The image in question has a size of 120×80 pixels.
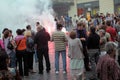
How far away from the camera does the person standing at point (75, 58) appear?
41.2 ft

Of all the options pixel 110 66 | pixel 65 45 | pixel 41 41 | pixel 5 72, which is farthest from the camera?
pixel 41 41

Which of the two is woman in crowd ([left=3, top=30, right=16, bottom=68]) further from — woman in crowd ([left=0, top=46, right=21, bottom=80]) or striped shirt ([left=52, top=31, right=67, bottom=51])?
woman in crowd ([left=0, top=46, right=21, bottom=80])

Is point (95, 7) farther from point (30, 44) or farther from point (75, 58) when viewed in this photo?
point (75, 58)

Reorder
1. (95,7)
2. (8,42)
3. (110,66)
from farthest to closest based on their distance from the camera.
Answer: (95,7) → (8,42) → (110,66)

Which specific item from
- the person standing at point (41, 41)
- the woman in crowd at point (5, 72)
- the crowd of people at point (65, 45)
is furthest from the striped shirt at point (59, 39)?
the woman in crowd at point (5, 72)

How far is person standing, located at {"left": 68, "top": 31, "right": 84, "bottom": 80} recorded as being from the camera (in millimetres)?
12570

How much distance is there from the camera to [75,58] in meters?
12.9

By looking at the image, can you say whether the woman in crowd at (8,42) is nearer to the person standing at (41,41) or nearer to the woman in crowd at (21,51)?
the woman in crowd at (21,51)

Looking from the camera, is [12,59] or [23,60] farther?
[23,60]

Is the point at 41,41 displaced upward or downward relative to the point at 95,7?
downward

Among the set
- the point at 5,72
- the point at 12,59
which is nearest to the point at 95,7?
the point at 12,59

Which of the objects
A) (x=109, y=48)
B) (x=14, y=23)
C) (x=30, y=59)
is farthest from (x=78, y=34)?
(x=14, y=23)

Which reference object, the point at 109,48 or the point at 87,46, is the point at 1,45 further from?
the point at 109,48

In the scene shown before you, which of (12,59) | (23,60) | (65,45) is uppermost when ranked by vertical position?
(65,45)
